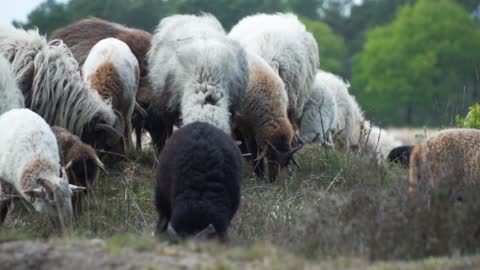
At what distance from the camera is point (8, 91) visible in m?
13.0

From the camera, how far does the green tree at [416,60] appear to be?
55.5 m

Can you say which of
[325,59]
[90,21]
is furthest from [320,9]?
[90,21]

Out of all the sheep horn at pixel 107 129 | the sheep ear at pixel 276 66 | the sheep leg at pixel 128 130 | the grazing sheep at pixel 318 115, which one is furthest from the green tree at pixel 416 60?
the sheep horn at pixel 107 129

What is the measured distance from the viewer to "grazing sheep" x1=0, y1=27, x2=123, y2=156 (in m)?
13.8

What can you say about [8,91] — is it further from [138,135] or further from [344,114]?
[344,114]

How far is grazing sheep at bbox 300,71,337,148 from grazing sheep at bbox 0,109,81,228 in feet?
21.6

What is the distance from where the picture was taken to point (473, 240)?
30.8 ft

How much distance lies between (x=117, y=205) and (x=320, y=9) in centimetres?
6562

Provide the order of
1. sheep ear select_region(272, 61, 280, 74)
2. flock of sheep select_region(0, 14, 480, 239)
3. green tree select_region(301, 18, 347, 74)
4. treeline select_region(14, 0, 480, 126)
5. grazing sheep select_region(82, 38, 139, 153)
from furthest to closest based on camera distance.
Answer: green tree select_region(301, 18, 347, 74) → treeline select_region(14, 0, 480, 126) → sheep ear select_region(272, 61, 280, 74) → grazing sheep select_region(82, 38, 139, 153) → flock of sheep select_region(0, 14, 480, 239)

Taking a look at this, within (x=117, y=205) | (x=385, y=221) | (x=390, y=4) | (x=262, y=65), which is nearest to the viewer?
(x=385, y=221)

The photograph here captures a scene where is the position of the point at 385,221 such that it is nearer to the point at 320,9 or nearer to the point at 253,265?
the point at 253,265

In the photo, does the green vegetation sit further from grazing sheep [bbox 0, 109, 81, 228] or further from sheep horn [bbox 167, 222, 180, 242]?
sheep horn [bbox 167, 222, 180, 242]

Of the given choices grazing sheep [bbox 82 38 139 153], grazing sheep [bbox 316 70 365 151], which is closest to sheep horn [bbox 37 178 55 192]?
grazing sheep [bbox 82 38 139 153]

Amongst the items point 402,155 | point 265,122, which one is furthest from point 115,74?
point 402,155
